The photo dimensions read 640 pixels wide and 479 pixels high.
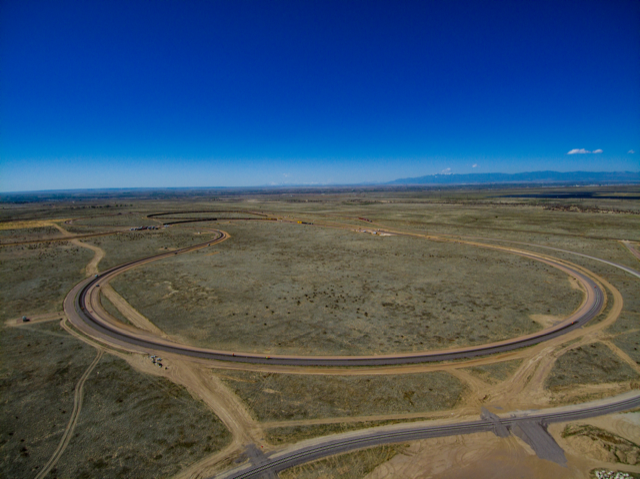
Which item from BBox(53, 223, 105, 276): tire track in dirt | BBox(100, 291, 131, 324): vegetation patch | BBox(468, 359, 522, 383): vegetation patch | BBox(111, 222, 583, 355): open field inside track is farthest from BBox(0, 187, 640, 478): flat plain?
BBox(53, 223, 105, 276): tire track in dirt

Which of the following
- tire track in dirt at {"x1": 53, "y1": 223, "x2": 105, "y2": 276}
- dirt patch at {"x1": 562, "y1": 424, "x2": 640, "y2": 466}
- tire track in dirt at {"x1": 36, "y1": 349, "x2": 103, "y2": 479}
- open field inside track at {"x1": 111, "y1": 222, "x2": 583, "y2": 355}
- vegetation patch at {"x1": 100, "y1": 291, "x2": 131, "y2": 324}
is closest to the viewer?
tire track in dirt at {"x1": 36, "y1": 349, "x2": 103, "y2": 479}

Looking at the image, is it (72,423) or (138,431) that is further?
(72,423)

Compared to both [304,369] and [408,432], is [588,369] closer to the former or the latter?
[408,432]

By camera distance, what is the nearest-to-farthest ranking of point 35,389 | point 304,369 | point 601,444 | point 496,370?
point 601,444 < point 35,389 < point 496,370 < point 304,369

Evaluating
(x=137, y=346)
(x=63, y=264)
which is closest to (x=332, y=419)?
(x=137, y=346)

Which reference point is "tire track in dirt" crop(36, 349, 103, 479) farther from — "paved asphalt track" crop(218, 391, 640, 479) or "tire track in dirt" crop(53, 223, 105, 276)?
"tire track in dirt" crop(53, 223, 105, 276)

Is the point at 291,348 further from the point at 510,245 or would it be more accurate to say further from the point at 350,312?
the point at 510,245

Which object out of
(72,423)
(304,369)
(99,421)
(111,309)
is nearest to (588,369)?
(304,369)
